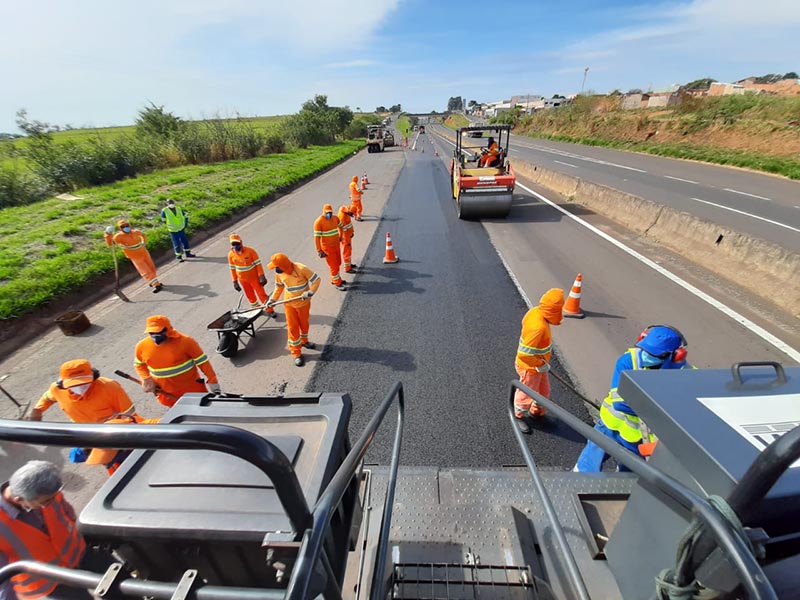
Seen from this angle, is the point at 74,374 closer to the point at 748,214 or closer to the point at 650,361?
the point at 650,361

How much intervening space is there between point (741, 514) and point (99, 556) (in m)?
2.47

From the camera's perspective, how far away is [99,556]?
1658 mm

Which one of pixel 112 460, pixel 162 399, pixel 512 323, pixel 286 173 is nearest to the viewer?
pixel 112 460

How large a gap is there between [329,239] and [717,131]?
31305mm

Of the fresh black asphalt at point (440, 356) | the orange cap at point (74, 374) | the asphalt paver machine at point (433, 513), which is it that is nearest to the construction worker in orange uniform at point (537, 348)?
the fresh black asphalt at point (440, 356)

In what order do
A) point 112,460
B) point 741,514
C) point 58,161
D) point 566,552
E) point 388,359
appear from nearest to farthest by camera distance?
point 741,514 → point 566,552 → point 112,460 → point 388,359 → point 58,161

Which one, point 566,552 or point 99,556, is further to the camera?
point 99,556

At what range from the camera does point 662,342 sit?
2920 millimetres

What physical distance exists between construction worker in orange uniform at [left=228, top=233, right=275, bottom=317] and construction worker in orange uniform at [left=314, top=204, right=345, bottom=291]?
4.35ft

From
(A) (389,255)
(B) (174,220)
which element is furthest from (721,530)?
(B) (174,220)

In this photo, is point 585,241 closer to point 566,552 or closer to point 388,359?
point 388,359

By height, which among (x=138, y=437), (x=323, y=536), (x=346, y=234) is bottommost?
(x=346, y=234)

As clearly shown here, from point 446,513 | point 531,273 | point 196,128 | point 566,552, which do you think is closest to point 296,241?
point 531,273

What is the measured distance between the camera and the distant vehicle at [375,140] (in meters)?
38.7
